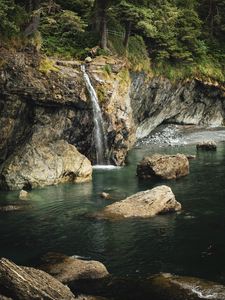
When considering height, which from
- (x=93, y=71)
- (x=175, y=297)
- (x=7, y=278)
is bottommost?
(x=175, y=297)

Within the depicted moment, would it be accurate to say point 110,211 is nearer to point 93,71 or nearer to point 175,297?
point 175,297

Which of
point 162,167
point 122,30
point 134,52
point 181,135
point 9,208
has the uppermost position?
point 122,30

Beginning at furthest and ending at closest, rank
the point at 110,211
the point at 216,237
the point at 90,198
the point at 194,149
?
the point at 194,149 < the point at 90,198 < the point at 110,211 < the point at 216,237

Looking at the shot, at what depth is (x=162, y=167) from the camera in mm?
33000

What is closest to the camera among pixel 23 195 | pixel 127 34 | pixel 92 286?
pixel 92 286

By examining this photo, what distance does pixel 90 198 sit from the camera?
2750 cm

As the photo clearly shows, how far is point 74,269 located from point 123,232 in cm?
502

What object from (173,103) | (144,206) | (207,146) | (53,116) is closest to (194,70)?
(173,103)

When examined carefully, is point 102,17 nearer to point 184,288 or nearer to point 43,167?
point 43,167

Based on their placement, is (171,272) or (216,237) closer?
(171,272)

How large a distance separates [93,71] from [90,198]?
16.3 meters

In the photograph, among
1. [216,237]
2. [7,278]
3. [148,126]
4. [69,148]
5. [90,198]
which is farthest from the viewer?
[148,126]

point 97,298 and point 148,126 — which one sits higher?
point 148,126

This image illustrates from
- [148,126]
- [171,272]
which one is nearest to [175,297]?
[171,272]
